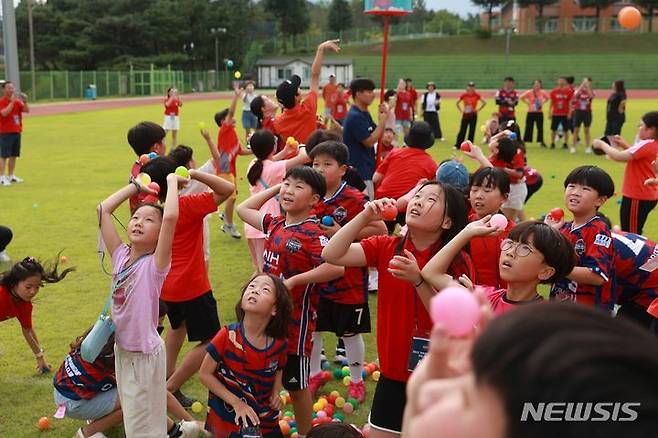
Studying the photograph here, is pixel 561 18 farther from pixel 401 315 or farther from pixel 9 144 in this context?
pixel 401 315

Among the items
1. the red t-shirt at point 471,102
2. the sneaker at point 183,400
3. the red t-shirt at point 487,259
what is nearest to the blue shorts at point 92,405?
the sneaker at point 183,400

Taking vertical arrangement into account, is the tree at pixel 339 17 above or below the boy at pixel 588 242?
above

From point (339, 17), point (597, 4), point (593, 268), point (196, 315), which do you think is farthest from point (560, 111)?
point (339, 17)

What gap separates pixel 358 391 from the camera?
5273 mm

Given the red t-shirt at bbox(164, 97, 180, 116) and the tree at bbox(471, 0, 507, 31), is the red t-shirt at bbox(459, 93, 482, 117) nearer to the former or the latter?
the red t-shirt at bbox(164, 97, 180, 116)

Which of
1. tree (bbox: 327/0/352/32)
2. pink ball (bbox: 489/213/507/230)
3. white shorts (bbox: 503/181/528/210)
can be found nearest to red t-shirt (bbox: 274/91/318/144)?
white shorts (bbox: 503/181/528/210)

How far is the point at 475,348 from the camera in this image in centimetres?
116

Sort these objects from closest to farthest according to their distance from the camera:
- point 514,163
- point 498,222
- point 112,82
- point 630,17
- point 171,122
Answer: point 498,222, point 514,163, point 630,17, point 171,122, point 112,82

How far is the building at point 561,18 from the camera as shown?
3265 inches

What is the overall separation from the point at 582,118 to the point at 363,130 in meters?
13.8

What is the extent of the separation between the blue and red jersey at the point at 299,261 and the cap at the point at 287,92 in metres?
3.84

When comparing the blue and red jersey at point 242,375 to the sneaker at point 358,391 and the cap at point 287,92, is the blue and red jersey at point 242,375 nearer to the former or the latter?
the sneaker at point 358,391

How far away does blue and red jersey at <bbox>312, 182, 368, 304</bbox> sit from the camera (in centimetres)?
517

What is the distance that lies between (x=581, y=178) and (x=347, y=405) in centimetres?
227
